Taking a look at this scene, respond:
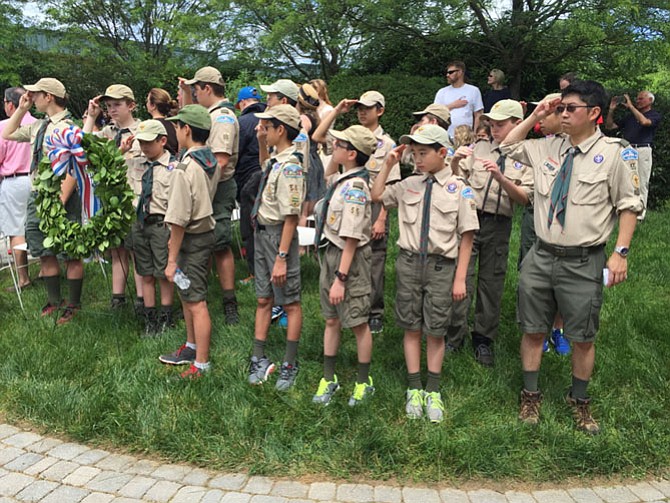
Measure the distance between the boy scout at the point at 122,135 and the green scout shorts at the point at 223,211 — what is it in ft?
2.46

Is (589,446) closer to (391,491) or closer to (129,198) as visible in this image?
(391,491)

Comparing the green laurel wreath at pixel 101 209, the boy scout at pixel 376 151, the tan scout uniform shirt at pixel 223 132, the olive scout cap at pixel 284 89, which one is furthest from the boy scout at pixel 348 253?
the green laurel wreath at pixel 101 209

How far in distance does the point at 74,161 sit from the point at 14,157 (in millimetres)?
1951

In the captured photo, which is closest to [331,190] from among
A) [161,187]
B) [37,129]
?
[161,187]

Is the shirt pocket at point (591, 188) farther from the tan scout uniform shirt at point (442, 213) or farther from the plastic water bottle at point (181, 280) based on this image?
the plastic water bottle at point (181, 280)

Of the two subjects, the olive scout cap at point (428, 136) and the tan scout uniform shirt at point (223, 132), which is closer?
the olive scout cap at point (428, 136)

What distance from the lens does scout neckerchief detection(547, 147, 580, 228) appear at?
3.58m

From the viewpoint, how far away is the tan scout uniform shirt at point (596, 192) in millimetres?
3465

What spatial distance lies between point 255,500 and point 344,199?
6.09 feet

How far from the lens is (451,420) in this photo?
3791 mm

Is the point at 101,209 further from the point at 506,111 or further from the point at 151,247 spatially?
the point at 506,111

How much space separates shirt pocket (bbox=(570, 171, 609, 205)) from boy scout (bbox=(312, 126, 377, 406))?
4.21ft

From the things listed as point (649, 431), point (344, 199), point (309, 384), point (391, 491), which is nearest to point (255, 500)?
point (391, 491)

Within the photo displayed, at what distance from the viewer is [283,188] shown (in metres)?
4.21
